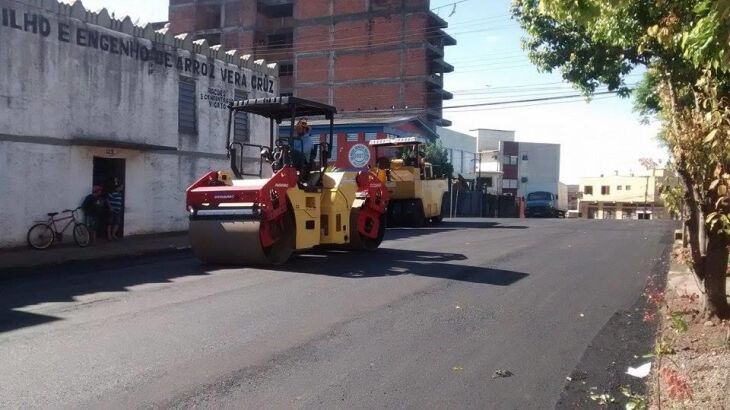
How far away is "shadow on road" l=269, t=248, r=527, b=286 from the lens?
11.2 m

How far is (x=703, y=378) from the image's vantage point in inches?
220

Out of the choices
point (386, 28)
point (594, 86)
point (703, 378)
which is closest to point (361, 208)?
point (594, 86)

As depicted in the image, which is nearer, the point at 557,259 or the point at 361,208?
the point at 557,259

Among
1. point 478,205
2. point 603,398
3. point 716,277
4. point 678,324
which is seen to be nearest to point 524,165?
point 478,205

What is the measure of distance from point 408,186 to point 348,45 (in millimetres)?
40523

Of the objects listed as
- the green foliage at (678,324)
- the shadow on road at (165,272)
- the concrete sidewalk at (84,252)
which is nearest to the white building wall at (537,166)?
the concrete sidewalk at (84,252)

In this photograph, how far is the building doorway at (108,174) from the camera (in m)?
18.5

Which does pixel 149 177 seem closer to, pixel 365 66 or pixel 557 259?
pixel 557 259

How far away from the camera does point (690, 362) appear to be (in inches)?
241

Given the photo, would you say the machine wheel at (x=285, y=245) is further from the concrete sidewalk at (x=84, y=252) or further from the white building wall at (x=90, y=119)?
the white building wall at (x=90, y=119)

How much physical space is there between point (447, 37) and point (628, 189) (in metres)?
24.4

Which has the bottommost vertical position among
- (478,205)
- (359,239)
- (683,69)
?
(359,239)

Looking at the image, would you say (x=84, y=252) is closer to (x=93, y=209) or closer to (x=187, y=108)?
(x=93, y=209)

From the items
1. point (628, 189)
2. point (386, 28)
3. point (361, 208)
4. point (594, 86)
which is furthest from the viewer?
point (628, 189)
